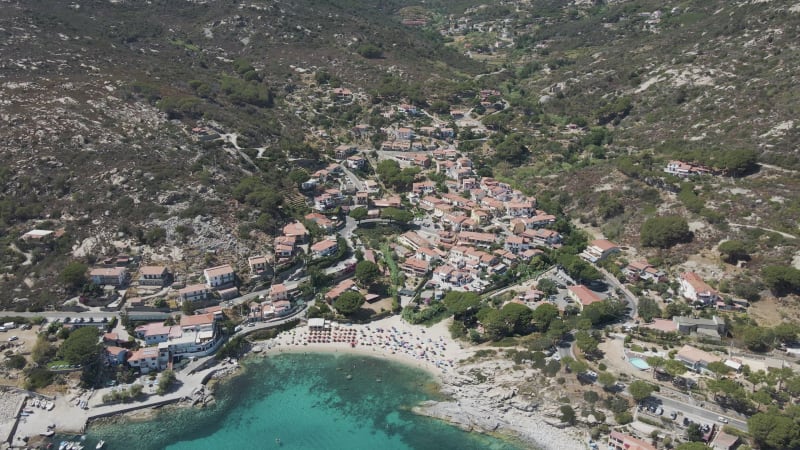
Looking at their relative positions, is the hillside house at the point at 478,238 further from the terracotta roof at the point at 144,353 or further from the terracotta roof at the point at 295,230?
the terracotta roof at the point at 144,353

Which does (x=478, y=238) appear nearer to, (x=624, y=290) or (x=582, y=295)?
(x=582, y=295)

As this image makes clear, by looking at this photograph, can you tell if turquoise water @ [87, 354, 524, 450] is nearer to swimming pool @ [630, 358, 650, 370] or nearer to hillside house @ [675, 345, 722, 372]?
swimming pool @ [630, 358, 650, 370]

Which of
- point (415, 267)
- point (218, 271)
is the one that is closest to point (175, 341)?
point (218, 271)

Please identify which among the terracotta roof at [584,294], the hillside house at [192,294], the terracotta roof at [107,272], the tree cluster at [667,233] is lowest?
the hillside house at [192,294]

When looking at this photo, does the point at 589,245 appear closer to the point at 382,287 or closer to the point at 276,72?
the point at 382,287

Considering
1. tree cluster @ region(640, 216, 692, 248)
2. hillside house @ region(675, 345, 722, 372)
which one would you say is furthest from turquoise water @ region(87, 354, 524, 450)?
tree cluster @ region(640, 216, 692, 248)

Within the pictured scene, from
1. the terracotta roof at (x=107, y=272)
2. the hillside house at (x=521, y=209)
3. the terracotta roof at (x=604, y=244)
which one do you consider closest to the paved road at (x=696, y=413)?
the terracotta roof at (x=604, y=244)
